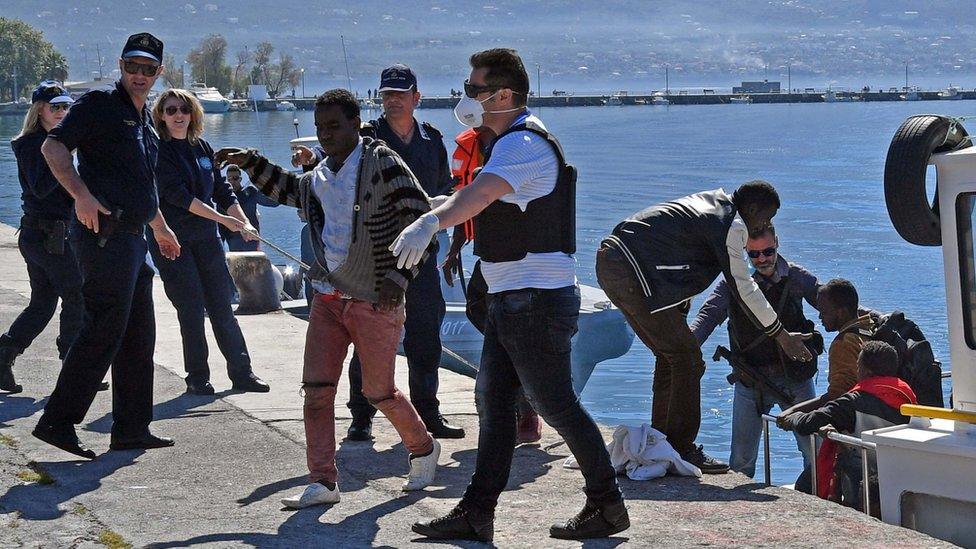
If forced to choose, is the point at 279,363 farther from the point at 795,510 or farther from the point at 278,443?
the point at 795,510

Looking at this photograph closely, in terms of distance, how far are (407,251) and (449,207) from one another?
251mm

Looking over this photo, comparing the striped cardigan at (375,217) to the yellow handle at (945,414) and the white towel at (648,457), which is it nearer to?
the white towel at (648,457)

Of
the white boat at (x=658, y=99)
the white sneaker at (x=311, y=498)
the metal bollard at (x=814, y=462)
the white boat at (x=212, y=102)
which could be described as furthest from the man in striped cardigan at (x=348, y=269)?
the white boat at (x=658, y=99)

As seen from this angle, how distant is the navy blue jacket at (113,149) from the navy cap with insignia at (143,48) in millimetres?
162

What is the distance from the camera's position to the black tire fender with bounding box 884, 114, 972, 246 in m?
6.50

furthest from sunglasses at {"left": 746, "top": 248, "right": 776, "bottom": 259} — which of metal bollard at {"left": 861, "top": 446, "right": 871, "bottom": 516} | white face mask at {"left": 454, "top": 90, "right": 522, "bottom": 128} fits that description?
metal bollard at {"left": 861, "top": 446, "right": 871, "bottom": 516}

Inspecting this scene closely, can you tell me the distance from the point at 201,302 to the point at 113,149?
7.39 ft

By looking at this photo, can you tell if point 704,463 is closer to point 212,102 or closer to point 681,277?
point 681,277

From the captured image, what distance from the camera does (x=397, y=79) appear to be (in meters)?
7.80

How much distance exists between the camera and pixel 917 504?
20.9ft

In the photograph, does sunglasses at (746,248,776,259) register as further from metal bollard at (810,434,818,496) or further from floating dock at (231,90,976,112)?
floating dock at (231,90,976,112)

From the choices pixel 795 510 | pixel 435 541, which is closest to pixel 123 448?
pixel 435 541

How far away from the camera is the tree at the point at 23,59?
178 metres

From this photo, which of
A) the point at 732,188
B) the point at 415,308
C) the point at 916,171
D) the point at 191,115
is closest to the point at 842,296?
the point at 916,171
